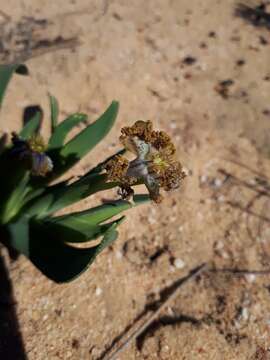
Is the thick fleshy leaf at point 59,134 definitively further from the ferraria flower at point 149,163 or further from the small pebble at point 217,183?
the small pebble at point 217,183

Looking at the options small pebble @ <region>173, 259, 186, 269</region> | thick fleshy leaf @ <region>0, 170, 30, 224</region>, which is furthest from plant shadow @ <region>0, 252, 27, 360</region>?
small pebble @ <region>173, 259, 186, 269</region>

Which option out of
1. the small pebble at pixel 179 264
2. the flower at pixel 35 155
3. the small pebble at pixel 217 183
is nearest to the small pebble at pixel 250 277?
the small pebble at pixel 179 264

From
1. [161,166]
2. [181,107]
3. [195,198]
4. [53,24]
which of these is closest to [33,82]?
[53,24]

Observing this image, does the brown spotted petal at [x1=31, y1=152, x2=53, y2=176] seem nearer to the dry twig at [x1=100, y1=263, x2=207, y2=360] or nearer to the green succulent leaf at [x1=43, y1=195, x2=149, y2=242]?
the green succulent leaf at [x1=43, y1=195, x2=149, y2=242]

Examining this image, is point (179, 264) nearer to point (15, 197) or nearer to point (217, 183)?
point (217, 183)

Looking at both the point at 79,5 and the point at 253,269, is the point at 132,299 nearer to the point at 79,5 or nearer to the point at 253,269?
the point at 253,269

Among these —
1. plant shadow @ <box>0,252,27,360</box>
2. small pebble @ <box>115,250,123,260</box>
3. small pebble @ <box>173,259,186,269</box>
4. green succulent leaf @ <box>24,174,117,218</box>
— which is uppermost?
green succulent leaf @ <box>24,174,117,218</box>
